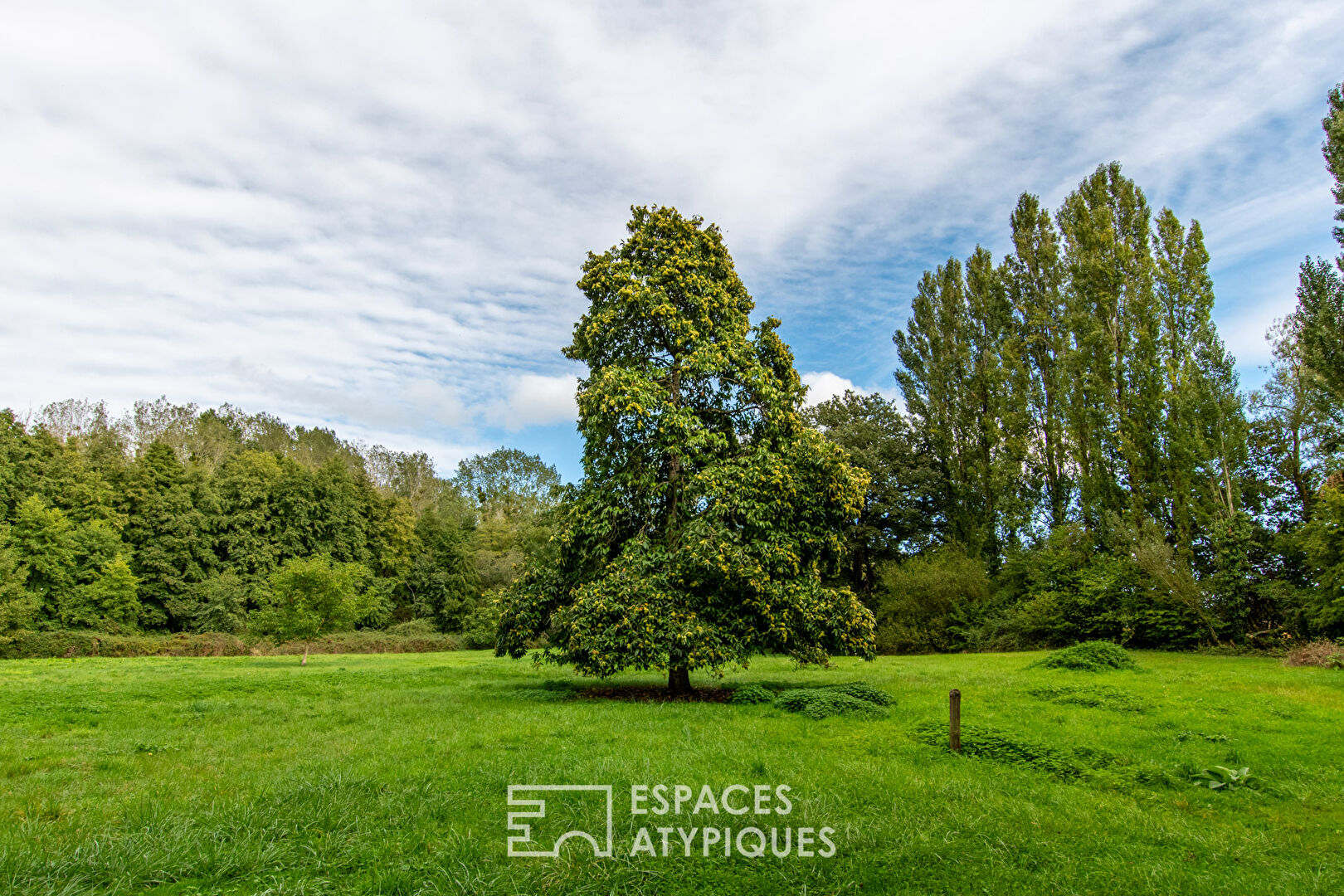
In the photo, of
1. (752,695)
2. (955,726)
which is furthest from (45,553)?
(955,726)

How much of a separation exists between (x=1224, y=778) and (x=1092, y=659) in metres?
11.3

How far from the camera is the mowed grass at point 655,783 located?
4.82m

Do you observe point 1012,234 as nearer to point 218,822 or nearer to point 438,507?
point 218,822

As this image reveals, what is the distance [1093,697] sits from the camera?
12070 millimetres

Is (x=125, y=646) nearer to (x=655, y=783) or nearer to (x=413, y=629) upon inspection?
(x=413, y=629)

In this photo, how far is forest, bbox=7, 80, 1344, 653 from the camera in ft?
78.4

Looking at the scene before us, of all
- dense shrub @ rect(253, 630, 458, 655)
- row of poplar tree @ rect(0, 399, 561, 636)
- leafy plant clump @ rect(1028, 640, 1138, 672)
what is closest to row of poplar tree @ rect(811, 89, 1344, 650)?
leafy plant clump @ rect(1028, 640, 1138, 672)

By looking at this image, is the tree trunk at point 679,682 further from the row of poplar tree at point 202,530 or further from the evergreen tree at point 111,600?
the evergreen tree at point 111,600

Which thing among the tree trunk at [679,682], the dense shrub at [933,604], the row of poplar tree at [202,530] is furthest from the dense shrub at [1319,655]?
the row of poplar tree at [202,530]

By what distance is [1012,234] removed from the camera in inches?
1433

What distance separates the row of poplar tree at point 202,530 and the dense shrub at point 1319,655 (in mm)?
31504

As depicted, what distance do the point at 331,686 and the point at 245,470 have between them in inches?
1783

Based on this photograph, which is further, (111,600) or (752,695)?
(111,600)

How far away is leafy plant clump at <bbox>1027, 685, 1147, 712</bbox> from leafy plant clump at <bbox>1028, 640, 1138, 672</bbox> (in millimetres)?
4263
